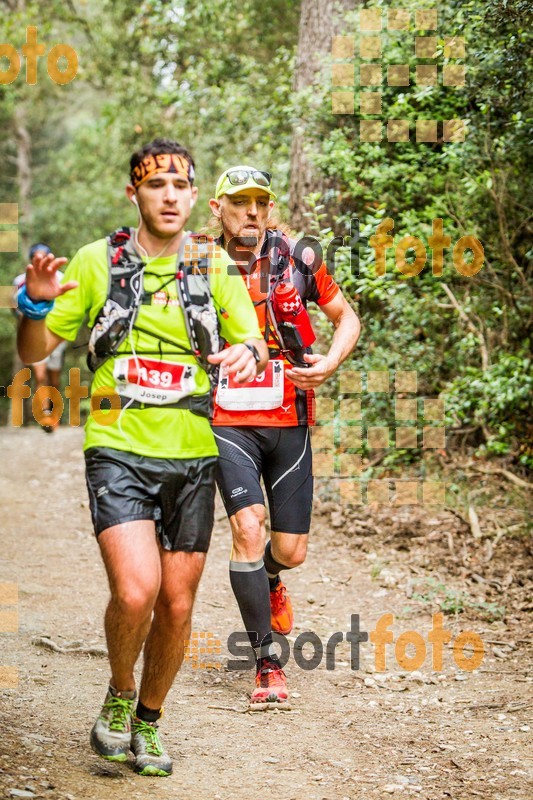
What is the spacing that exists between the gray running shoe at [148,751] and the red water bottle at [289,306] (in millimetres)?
2086

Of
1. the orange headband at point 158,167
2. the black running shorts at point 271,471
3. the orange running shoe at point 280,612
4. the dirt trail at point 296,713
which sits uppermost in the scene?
the orange headband at point 158,167

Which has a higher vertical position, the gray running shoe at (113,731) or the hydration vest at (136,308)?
the hydration vest at (136,308)

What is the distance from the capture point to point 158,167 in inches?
143

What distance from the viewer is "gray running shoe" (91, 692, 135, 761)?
140 inches

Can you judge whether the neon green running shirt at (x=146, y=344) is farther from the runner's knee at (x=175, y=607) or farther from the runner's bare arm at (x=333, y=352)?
the runner's bare arm at (x=333, y=352)

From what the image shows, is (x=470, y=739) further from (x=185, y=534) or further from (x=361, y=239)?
(x=361, y=239)

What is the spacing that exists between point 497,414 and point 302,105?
344cm

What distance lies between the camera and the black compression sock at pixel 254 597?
4707mm

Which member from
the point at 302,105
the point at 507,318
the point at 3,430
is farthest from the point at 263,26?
the point at 3,430

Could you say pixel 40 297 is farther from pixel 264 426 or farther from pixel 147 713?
pixel 264 426

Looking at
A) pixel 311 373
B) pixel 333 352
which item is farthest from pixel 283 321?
pixel 311 373

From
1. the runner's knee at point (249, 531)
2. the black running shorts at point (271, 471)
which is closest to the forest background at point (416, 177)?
the black running shorts at point (271, 471)

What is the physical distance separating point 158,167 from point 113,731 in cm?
213

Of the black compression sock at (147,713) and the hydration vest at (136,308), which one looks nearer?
the hydration vest at (136,308)
